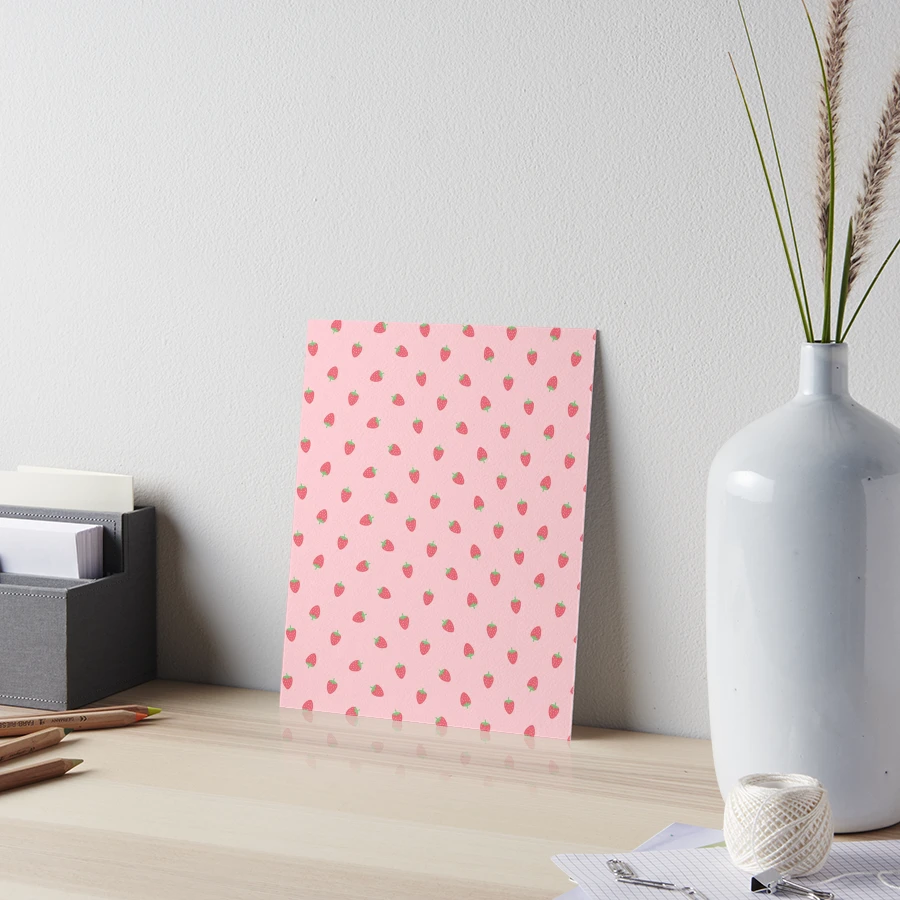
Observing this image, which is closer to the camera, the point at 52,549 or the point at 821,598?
the point at 821,598

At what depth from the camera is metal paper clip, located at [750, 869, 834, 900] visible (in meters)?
0.77

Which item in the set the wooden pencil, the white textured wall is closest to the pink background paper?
the white textured wall

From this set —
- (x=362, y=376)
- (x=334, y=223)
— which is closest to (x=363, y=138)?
(x=334, y=223)

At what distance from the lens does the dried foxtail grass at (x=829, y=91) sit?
35.4 inches

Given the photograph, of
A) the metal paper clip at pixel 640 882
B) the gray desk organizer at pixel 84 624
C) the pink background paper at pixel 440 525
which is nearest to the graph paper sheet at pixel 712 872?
the metal paper clip at pixel 640 882

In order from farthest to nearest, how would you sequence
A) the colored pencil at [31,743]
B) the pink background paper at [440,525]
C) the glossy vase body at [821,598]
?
the pink background paper at [440,525] < the colored pencil at [31,743] < the glossy vase body at [821,598]

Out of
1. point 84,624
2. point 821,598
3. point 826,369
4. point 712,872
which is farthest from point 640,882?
point 84,624

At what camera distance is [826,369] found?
93 centimetres

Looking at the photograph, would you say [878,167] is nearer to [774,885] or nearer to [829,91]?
[829,91]

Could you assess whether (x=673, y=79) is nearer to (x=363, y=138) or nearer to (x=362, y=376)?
(x=363, y=138)

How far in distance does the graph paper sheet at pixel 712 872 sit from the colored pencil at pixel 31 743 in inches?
20.1

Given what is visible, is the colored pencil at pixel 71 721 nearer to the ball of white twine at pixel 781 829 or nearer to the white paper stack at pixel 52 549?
the white paper stack at pixel 52 549

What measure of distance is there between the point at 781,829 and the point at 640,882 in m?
0.10

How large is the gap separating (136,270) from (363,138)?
1.02 feet
